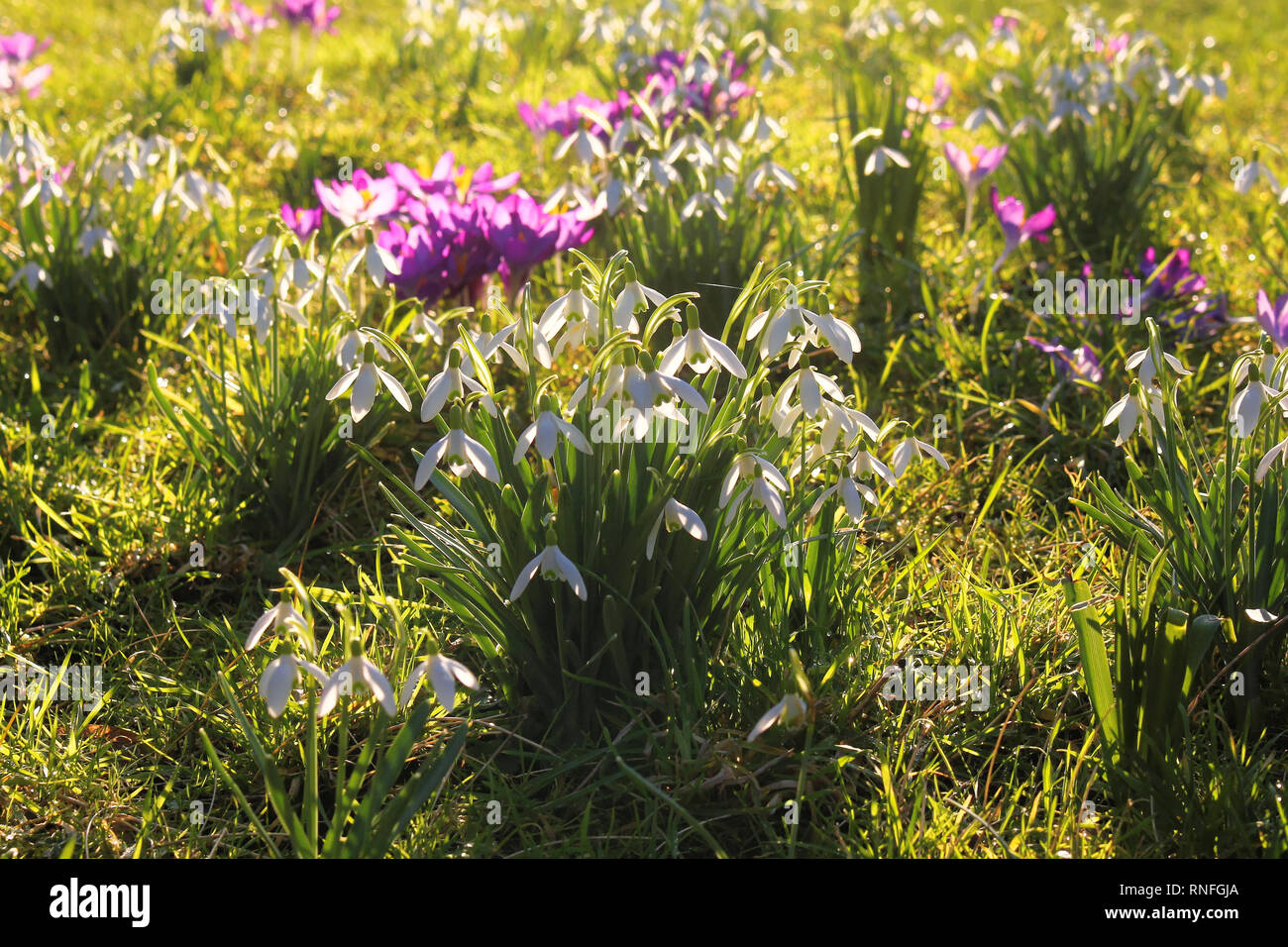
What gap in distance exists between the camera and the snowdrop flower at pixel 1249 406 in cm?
171

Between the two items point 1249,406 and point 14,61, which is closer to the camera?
point 1249,406

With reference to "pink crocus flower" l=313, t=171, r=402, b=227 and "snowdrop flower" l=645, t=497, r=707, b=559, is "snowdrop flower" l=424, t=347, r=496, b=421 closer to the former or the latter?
"snowdrop flower" l=645, t=497, r=707, b=559

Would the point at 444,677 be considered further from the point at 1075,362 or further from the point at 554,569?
the point at 1075,362

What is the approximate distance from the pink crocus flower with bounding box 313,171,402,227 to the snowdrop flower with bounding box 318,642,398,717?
4.84 feet

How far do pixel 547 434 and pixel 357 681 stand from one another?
387 mm

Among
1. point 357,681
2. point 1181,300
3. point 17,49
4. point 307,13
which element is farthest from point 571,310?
point 307,13

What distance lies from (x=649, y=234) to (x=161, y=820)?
5.74 feet

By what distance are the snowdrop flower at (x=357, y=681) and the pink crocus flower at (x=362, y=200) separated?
1.48m

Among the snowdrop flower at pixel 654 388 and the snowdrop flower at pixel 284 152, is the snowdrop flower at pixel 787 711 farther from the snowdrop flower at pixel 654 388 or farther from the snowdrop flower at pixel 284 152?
the snowdrop flower at pixel 284 152

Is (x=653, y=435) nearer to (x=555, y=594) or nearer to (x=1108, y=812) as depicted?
(x=555, y=594)

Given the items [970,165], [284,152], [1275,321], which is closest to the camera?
[1275,321]

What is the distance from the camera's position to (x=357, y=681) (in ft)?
4.56

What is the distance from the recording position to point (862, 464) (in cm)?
179

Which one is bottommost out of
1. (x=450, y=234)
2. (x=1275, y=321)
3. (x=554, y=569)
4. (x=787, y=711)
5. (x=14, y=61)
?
(x=787, y=711)
